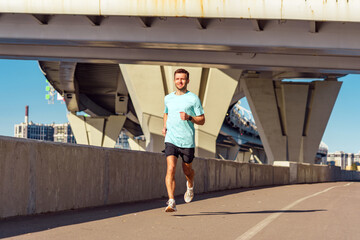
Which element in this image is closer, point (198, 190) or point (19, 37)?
point (198, 190)

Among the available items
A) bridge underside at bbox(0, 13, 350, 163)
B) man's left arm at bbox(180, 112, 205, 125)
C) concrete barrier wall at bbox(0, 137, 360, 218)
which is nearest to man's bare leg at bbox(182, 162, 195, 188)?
man's left arm at bbox(180, 112, 205, 125)

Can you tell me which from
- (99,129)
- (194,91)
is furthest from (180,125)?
(99,129)

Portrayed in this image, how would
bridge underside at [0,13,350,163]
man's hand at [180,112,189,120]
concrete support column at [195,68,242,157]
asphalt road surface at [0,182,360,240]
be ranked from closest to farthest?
1. asphalt road surface at [0,182,360,240]
2. man's hand at [180,112,189,120]
3. bridge underside at [0,13,350,163]
4. concrete support column at [195,68,242,157]

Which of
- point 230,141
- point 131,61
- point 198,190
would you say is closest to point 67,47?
point 131,61

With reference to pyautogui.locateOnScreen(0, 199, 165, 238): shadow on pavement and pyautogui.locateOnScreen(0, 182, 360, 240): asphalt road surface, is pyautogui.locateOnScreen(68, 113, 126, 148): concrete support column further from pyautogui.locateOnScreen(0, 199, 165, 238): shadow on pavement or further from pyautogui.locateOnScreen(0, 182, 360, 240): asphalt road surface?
pyautogui.locateOnScreen(0, 182, 360, 240): asphalt road surface

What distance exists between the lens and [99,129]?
71.1 meters

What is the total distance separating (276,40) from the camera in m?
22.1

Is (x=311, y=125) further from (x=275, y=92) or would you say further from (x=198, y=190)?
(x=198, y=190)

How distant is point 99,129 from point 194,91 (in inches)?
1659

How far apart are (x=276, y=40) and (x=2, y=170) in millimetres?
16550

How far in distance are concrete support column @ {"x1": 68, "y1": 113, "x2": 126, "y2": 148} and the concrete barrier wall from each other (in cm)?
5713

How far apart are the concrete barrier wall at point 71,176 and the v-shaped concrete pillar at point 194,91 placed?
16.8 m

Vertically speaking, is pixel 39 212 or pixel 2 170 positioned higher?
pixel 2 170

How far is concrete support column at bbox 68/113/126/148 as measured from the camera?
232 ft
